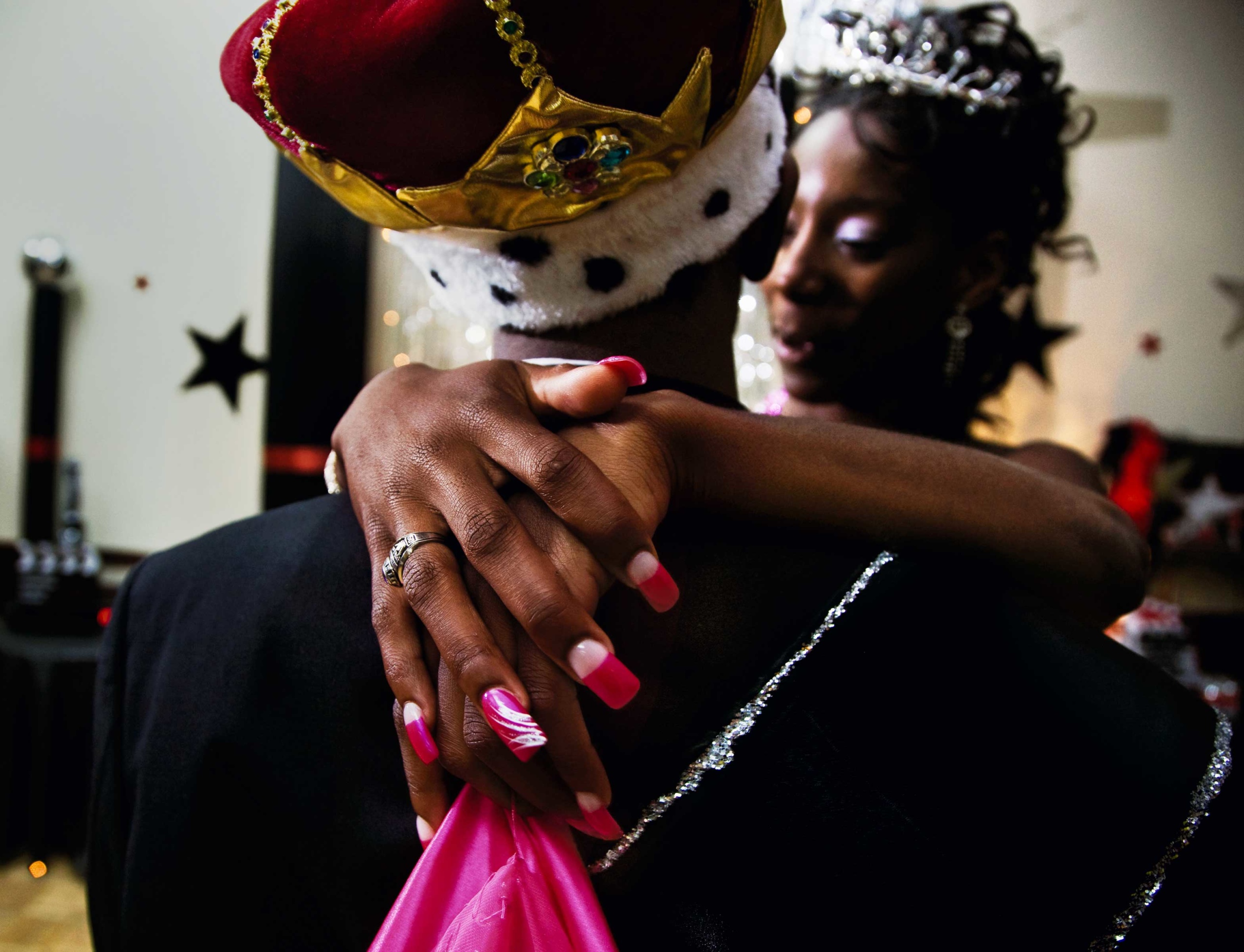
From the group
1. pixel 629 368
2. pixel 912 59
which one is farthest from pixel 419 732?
pixel 912 59

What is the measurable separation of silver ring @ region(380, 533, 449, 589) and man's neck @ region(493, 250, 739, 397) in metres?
0.17

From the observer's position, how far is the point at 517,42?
455 millimetres

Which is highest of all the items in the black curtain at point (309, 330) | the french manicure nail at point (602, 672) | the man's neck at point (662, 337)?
the man's neck at point (662, 337)

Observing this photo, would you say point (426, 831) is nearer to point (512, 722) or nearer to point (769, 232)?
point (512, 722)

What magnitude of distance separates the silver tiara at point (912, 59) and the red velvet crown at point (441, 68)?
3.32 feet

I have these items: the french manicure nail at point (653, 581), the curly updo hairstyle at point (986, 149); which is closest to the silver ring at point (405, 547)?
the french manicure nail at point (653, 581)

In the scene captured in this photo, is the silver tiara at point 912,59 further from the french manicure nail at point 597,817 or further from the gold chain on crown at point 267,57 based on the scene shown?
the french manicure nail at point 597,817

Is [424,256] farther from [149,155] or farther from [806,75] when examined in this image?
[149,155]

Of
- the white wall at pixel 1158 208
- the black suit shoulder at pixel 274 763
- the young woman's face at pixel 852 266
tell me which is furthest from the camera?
the white wall at pixel 1158 208

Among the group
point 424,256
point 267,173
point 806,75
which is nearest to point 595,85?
point 424,256

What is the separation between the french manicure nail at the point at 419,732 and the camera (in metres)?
0.44

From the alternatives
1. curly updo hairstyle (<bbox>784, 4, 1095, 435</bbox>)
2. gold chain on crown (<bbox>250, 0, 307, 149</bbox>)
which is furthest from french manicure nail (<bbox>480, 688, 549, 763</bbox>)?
curly updo hairstyle (<bbox>784, 4, 1095, 435</bbox>)

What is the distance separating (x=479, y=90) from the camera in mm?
470

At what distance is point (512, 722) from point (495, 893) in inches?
4.6
